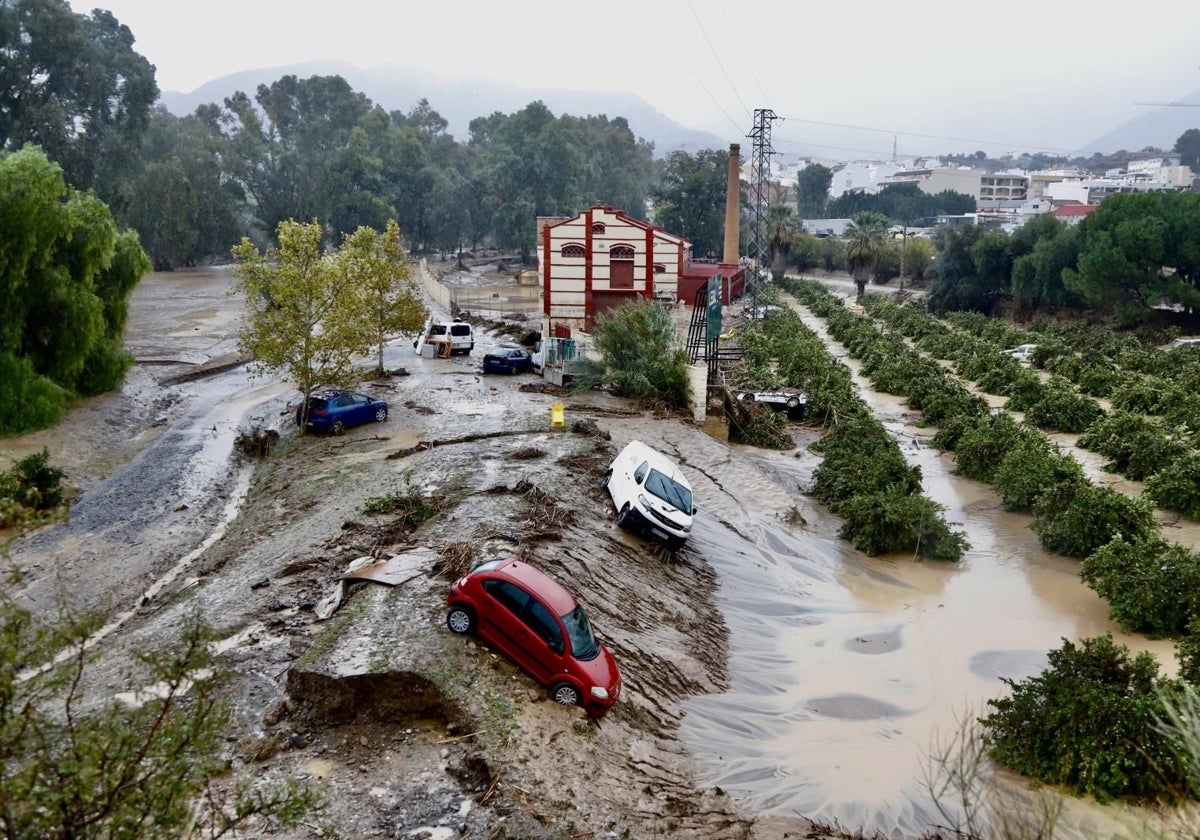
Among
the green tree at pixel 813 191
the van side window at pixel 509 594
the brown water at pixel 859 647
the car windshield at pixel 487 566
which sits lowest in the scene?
the brown water at pixel 859 647

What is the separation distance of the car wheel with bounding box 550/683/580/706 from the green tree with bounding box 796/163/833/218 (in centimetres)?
17701

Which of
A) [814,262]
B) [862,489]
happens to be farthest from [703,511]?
[814,262]

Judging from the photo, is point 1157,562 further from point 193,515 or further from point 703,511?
point 193,515

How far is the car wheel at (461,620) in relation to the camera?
11969 millimetres

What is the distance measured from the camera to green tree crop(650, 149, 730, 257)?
94.0 m

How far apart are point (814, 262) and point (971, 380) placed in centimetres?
7018

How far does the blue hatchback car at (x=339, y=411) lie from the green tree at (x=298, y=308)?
1.62 feet

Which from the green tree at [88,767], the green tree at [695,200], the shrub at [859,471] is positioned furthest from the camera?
the green tree at [695,200]

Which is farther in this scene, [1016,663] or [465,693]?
[1016,663]

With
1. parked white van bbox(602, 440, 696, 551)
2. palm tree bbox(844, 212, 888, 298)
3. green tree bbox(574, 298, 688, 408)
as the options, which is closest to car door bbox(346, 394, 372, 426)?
green tree bbox(574, 298, 688, 408)

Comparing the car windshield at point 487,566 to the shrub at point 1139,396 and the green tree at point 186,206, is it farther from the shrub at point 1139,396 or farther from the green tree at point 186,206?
the green tree at point 186,206

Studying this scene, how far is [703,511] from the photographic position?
22172mm

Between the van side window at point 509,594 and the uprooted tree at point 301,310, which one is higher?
the uprooted tree at point 301,310

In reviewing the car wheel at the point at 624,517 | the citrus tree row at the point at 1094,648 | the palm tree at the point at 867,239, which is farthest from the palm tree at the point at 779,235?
the car wheel at the point at 624,517
